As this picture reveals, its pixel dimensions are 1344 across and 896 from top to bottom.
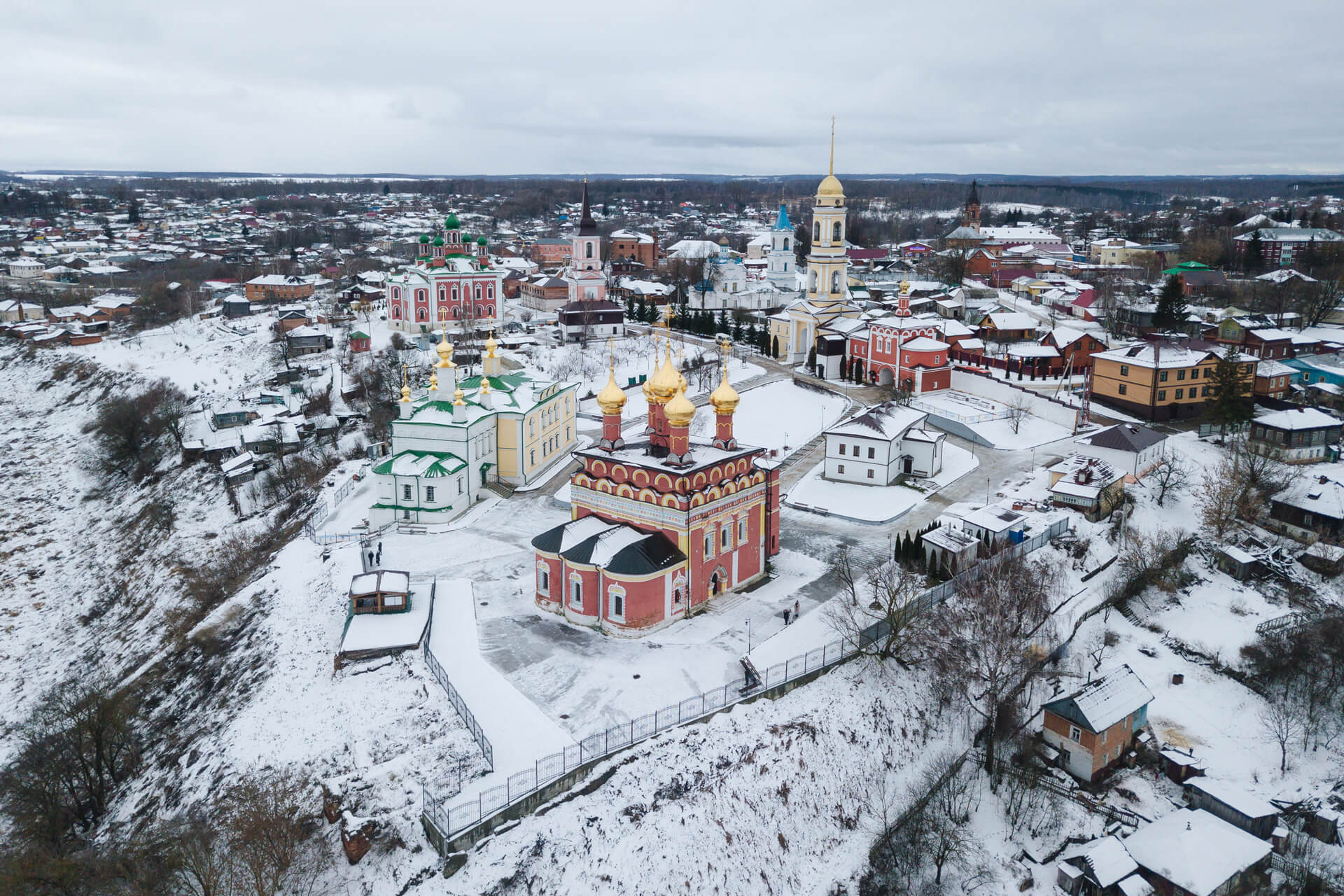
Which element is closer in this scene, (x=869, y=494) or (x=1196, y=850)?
(x=1196, y=850)

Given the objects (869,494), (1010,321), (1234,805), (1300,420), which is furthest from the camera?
(1010,321)

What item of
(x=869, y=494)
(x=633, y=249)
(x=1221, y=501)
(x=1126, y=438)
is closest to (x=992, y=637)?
(x=869, y=494)

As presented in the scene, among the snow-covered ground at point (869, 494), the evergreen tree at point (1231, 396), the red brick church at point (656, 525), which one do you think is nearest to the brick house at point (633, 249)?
the snow-covered ground at point (869, 494)

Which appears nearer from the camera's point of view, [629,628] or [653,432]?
[629,628]

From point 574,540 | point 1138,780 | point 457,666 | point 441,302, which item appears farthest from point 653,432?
point 441,302

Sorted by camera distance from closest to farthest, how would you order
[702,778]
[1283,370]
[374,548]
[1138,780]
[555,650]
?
[702,778] < [1138,780] < [555,650] < [374,548] < [1283,370]

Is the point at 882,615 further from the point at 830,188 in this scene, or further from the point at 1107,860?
the point at 830,188

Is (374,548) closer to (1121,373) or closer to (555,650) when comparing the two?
(555,650)
